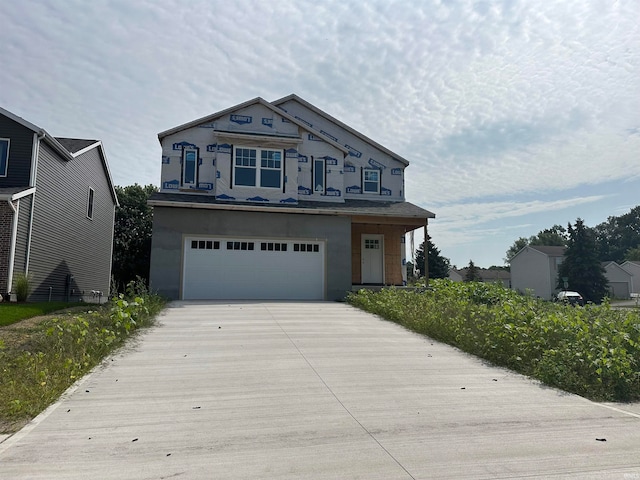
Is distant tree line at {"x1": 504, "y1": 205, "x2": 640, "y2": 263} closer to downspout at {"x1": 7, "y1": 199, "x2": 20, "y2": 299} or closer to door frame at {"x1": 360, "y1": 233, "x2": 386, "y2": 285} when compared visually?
door frame at {"x1": 360, "y1": 233, "x2": 386, "y2": 285}

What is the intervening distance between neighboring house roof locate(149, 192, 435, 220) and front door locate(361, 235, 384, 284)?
6.88ft

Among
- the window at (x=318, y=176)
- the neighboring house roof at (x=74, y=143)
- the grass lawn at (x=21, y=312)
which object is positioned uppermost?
the neighboring house roof at (x=74, y=143)

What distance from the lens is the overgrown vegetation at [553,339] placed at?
6.16 meters

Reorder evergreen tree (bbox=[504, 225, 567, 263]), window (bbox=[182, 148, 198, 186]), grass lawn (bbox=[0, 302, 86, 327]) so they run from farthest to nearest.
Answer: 1. evergreen tree (bbox=[504, 225, 567, 263])
2. window (bbox=[182, 148, 198, 186])
3. grass lawn (bbox=[0, 302, 86, 327])

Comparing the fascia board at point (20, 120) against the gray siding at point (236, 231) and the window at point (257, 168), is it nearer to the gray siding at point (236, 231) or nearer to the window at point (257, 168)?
the gray siding at point (236, 231)

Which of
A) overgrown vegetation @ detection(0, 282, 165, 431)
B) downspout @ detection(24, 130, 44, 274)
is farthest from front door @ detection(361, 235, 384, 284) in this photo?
downspout @ detection(24, 130, 44, 274)

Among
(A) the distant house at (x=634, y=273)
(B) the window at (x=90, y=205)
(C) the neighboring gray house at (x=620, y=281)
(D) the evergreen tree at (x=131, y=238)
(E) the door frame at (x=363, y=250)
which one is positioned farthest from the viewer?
(A) the distant house at (x=634, y=273)

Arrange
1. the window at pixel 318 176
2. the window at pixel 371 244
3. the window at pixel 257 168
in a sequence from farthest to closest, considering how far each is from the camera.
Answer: the window at pixel 371 244, the window at pixel 318 176, the window at pixel 257 168

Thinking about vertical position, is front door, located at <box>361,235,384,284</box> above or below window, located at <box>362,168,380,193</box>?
below

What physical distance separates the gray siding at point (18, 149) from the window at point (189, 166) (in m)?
4.77

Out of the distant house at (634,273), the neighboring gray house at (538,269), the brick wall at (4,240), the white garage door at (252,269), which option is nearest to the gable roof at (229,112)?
the white garage door at (252,269)

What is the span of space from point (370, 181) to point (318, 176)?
3.10 m

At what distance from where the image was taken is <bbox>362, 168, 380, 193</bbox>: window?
19844 mm

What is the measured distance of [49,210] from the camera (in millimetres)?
15969
